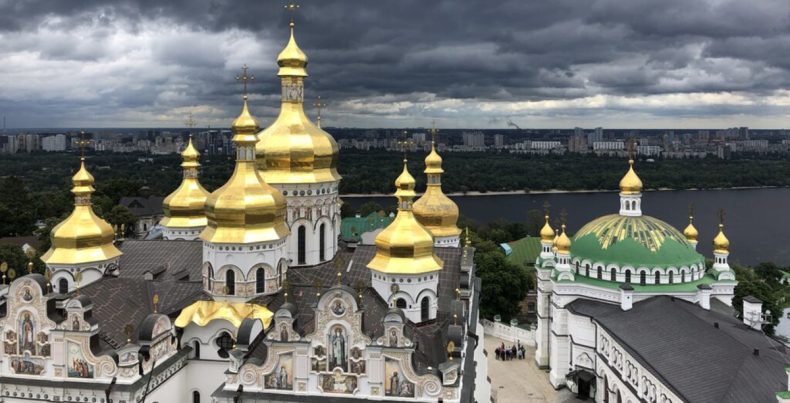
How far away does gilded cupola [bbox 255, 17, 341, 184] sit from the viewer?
1616 centimetres

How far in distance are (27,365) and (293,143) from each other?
7.46m

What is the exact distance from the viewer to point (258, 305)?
13508 mm

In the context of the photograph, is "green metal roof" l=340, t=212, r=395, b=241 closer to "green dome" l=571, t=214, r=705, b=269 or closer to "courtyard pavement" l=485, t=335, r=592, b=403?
"courtyard pavement" l=485, t=335, r=592, b=403

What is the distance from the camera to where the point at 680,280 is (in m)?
19.0

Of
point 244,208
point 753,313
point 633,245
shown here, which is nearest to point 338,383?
point 244,208

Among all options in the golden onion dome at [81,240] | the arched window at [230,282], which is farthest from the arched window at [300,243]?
the golden onion dome at [81,240]

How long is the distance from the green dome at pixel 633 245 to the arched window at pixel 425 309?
800 cm

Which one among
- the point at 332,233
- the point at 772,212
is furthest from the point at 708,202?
the point at 332,233

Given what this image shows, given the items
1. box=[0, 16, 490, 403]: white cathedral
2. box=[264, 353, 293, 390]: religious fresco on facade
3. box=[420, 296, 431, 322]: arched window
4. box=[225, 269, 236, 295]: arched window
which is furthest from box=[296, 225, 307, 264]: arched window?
box=[264, 353, 293, 390]: religious fresco on facade

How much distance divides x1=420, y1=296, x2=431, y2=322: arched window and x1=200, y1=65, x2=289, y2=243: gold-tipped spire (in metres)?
3.31

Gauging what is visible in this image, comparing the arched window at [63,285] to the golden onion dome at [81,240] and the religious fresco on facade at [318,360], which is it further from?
the religious fresco on facade at [318,360]

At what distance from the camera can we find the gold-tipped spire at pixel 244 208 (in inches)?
534

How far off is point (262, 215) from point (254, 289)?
1.56m

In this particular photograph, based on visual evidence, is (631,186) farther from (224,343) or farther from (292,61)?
(224,343)
